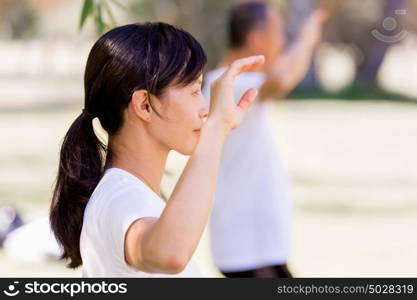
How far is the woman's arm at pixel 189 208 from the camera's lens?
6.07 ft

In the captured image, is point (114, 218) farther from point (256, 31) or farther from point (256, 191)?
point (256, 31)

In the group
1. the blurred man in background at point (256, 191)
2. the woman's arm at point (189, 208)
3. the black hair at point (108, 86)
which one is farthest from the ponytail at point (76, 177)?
the blurred man in background at point (256, 191)

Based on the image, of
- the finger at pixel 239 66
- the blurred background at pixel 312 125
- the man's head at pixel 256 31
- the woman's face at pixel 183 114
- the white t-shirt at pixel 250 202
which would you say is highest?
the finger at pixel 239 66

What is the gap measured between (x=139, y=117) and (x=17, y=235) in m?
5.84

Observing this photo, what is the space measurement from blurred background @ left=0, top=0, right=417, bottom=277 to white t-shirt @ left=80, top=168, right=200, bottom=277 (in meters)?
1.12

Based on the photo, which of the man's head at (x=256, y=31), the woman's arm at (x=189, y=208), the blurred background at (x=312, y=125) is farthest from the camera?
the blurred background at (x=312, y=125)

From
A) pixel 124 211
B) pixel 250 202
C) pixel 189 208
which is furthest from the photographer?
pixel 250 202

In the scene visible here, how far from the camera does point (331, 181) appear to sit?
13133 mm

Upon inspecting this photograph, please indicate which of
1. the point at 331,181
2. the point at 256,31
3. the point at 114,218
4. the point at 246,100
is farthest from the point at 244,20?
the point at 331,181

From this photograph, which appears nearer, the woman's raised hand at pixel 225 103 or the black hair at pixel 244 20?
the woman's raised hand at pixel 225 103

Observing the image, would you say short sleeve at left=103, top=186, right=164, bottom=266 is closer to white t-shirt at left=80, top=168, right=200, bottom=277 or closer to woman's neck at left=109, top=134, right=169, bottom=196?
white t-shirt at left=80, top=168, right=200, bottom=277

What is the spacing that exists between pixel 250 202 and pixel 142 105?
107 inches

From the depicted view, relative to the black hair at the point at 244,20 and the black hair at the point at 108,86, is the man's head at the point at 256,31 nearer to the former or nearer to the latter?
the black hair at the point at 244,20

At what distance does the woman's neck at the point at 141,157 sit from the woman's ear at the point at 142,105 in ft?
0.20
